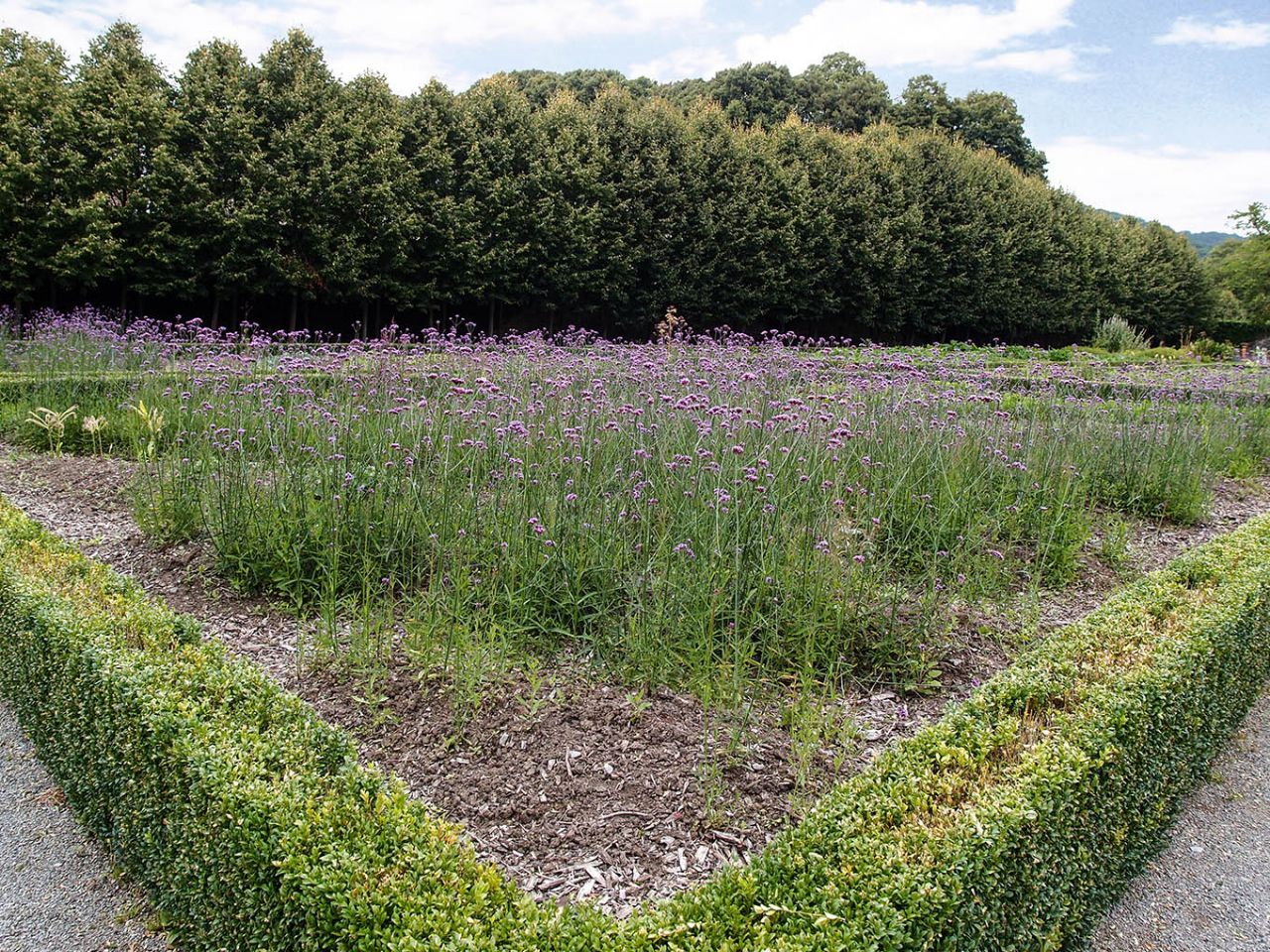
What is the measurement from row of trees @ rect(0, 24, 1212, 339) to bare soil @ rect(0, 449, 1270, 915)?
42.1ft

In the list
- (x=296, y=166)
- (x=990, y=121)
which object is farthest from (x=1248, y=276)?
(x=296, y=166)

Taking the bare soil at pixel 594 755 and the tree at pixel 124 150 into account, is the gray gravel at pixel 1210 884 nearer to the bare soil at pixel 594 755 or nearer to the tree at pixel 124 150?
the bare soil at pixel 594 755

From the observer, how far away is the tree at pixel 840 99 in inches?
1388

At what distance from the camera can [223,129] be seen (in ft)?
49.1

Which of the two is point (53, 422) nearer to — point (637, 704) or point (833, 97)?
point (637, 704)

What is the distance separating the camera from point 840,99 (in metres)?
35.4

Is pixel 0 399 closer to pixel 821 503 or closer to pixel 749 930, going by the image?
pixel 821 503

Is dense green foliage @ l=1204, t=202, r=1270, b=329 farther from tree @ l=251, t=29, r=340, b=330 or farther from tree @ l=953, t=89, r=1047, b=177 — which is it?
tree @ l=251, t=29, r=340, b=330

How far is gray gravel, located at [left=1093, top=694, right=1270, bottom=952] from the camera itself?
2.73m

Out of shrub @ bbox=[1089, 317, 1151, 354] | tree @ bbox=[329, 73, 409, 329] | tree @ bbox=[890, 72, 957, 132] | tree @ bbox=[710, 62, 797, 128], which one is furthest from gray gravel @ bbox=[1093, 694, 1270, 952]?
tree @ bbox=[890, 72, 957, 132]

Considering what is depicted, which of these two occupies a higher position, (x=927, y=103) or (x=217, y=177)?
(x=927, y=103)

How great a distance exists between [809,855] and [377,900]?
105 cm

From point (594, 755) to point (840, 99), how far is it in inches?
1480

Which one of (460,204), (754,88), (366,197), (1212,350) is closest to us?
(366,197)
